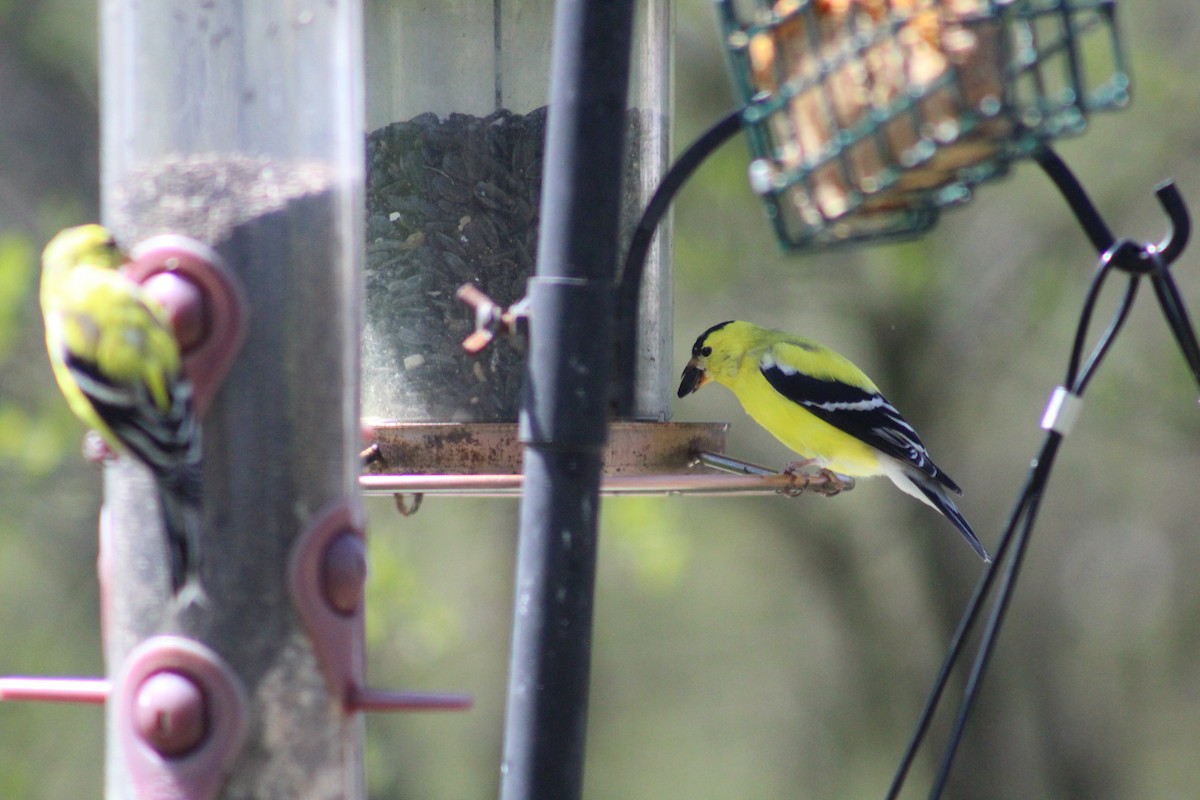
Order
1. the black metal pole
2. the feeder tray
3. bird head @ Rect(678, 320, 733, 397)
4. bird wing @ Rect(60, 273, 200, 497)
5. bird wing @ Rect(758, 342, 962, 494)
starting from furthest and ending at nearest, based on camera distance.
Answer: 1. bird wing @ Rect(758, 342, 962, 494)
2. bird head @ Rect(678, 320, 733, 397)
3. the feeder tray
4. bird wing @ Rect(60, 273, 200, 497)
5. the black metal pole

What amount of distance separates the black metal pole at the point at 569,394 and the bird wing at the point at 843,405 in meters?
4.35

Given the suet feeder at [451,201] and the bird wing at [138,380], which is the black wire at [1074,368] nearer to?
the bird wing at [138,380]

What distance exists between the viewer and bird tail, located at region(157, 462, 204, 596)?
3.13m

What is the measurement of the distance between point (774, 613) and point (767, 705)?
1713mm

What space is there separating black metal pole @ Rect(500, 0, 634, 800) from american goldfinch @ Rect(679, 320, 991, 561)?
4097 millimetres

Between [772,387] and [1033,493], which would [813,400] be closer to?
[772,387]

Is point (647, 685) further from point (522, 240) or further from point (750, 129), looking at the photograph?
point (750, 129)

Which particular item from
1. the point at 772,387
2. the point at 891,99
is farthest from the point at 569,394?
the point at 772,387

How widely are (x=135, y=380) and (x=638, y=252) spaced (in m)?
1.09

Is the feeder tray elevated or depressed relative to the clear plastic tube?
depressed

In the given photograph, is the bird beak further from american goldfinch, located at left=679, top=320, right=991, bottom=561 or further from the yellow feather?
the yellow feather

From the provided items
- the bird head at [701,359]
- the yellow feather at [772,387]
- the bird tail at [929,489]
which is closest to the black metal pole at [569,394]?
the bird head at [701,359]

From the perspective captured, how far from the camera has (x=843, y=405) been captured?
691 centimetres

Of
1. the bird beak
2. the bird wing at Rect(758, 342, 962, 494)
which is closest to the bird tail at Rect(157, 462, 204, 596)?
the bird beak
